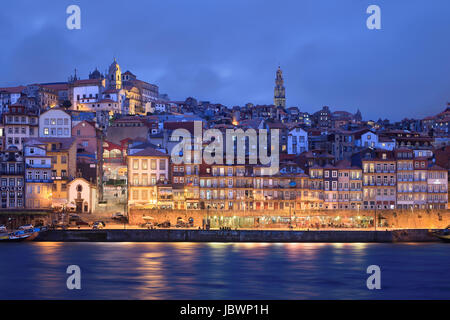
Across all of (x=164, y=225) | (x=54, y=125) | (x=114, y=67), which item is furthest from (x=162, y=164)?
(x=114, y=67)

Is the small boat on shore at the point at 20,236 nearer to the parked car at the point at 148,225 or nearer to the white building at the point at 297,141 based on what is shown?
the parked car at the point at 148,225

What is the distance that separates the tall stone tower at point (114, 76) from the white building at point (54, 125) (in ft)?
231

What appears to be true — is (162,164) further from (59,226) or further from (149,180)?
(59,226)

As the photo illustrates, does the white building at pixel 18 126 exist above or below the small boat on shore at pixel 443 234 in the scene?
above

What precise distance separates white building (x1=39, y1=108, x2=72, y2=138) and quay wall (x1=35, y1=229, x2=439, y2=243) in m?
25.1

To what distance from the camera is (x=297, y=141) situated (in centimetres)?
10506

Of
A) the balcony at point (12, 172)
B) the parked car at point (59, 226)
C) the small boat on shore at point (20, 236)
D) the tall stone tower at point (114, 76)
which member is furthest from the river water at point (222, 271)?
the tall stone tower at point (114, 76)

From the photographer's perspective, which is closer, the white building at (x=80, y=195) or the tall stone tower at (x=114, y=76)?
the white building at (x=80, y=195)

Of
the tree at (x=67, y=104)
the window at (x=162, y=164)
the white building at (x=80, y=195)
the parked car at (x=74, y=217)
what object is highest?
the tree at (x=67, y=104)

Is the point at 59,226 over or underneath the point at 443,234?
over

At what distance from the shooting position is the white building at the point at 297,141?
104312 mm

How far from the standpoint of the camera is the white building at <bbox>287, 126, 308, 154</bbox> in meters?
104

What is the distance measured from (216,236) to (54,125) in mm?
33962
